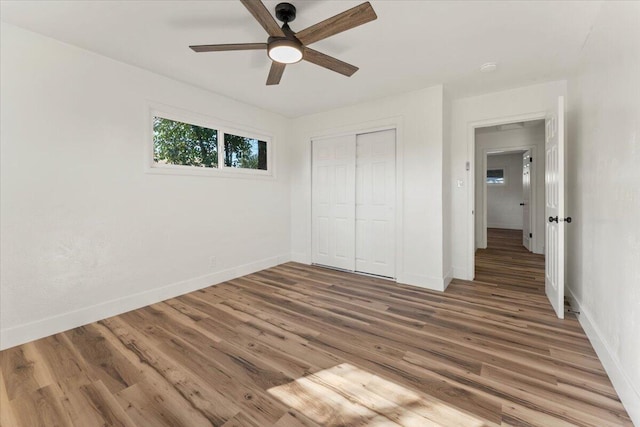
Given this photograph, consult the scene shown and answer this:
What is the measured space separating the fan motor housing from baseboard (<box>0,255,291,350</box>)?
9.63 ft

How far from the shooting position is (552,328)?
2402 mm

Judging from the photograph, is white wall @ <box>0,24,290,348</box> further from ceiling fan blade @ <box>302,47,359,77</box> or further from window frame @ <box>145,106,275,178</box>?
ceiling fan blade @ <box>302,47,359,77</box>

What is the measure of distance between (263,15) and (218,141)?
2316 millimetres

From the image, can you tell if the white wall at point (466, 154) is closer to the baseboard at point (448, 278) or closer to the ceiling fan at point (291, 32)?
the baseboard at point (448, 278)

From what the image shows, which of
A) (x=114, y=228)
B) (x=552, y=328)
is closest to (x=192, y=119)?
(x=114, y=228)

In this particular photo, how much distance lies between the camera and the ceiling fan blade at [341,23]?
5.29 feet

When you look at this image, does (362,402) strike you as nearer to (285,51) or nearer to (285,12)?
(285,51)

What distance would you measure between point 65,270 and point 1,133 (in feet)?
3.90

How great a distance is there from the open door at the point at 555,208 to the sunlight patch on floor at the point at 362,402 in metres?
1.86

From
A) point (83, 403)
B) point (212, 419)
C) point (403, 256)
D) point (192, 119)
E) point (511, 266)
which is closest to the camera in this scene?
point (212, 419)

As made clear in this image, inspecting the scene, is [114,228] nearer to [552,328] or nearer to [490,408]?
[490,408]

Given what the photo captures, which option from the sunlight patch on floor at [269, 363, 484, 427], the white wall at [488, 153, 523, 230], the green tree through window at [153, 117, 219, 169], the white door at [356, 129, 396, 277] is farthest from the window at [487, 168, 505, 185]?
the sunlight patch on floor at [269, 363, 484, 427]

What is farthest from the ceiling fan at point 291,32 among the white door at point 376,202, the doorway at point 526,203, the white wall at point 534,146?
the white wall at point 534,146

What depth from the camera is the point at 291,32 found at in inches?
75.9
